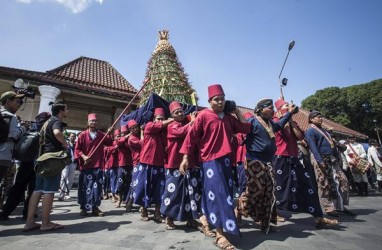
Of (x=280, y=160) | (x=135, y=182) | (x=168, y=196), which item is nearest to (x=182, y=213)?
(x=168, y=196)

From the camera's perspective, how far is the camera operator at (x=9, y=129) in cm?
358

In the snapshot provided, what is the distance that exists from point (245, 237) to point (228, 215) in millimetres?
635

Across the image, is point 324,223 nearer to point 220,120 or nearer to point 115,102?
point 220,120

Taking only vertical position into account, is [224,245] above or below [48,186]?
below

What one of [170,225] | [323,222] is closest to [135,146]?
[170,225]

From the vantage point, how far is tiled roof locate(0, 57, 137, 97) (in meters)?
9.59

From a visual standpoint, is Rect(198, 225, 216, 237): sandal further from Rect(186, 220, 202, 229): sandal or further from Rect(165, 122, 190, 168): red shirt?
Rect(165, 122, 190, 168): red shirt

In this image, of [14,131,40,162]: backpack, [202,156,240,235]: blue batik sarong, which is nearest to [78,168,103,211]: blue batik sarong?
[14,131,40,162]: backpack

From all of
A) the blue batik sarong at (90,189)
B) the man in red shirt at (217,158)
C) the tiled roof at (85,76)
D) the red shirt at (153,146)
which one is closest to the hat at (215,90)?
the man in red shirt at (217,158)

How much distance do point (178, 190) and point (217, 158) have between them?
1.17 meters

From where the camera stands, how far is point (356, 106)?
3603 centimetres

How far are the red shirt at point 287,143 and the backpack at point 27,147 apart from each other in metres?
4.35

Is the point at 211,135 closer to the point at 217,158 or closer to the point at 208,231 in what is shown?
the point at 217,158

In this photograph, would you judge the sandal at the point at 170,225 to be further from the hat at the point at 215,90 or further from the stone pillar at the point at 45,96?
the stone pillar at the point at 45,96
